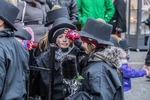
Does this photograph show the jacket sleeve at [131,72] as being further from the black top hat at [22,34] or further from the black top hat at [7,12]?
the black top hat at [7,12]

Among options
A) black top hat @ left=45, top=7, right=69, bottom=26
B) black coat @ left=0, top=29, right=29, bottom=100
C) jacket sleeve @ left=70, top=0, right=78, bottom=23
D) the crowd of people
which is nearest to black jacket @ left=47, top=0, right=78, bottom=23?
jacket sleeve @ left=70, top=0, right=78, bottom=23

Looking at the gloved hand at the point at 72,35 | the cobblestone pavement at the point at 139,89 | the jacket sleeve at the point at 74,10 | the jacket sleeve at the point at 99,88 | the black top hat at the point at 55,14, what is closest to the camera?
the jacket sleeve at the point at 99,88

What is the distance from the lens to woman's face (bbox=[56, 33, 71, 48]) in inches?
185

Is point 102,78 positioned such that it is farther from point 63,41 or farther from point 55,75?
point 63,41

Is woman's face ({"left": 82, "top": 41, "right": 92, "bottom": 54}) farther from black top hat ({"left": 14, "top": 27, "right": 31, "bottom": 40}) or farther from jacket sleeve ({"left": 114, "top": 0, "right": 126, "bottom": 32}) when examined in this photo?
jacket sleeve ({"left": 114, "top": 0, "right": 126, "bottom": 32})

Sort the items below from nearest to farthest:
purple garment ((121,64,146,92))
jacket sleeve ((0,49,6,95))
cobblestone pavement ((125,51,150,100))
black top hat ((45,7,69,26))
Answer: jacket sleeve ((0,49,6,95)) < purple garment ((121,64,146,92)) < black top hat ((45,7,69,26)) < cobblestone pavement ((125,51,150,100))

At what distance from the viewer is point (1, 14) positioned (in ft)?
12.3

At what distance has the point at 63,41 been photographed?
15.6 ft

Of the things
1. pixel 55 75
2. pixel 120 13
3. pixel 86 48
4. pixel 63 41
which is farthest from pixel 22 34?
pixel 120 13

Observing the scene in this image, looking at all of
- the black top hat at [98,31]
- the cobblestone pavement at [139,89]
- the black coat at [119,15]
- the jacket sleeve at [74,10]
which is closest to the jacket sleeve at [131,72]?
the black top hat at [98,31]

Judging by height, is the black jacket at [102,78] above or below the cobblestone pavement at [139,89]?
above

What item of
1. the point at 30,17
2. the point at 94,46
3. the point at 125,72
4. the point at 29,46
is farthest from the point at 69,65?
the point at 30,17

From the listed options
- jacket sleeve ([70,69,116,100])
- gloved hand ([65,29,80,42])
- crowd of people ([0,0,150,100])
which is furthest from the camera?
gloved hand ([65,29,80,42])

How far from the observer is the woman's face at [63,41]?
4711mm
